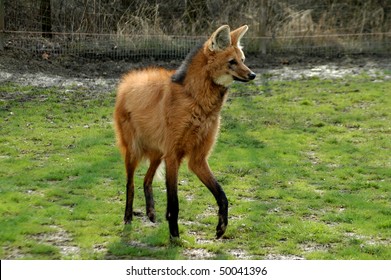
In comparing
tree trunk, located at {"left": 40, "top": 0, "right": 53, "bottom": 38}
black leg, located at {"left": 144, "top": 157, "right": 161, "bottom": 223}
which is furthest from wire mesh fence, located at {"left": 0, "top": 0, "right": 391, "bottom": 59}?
black leg, located at {"left": 144, "top": 157, "right": 161, "bottom": 223}

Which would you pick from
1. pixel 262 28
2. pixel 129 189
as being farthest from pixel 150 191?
pixel 262 28

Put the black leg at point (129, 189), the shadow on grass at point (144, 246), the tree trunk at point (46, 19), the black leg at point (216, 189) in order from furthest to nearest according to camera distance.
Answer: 1. the tree trunk at point (46, 19)
2. the black leg at point (129, 189)
3. the black leg at point (216, 189)
4. the shadow on grass at point (144, 246)

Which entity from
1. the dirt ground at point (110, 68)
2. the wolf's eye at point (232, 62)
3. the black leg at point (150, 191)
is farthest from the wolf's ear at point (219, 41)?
the dirt ground at point (110, 68)

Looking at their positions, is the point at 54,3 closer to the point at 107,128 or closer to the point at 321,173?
the point at 107,128

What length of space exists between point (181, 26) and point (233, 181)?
22.1ft

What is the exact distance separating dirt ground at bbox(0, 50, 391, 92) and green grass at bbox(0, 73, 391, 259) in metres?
0.46

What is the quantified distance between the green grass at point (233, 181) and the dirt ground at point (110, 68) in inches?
17.9

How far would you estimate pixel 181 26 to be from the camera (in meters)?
12.4

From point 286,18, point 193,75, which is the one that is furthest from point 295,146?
point 286,18

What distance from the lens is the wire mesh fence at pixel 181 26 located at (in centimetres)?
1138

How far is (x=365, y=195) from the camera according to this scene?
5824 millimetres

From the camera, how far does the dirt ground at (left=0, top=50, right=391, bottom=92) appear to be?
10.1 meters

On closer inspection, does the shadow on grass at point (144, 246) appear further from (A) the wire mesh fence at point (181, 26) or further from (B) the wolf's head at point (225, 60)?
(A) the wire mesh fence at point (181, 26)

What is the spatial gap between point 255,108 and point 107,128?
7.38 feet
